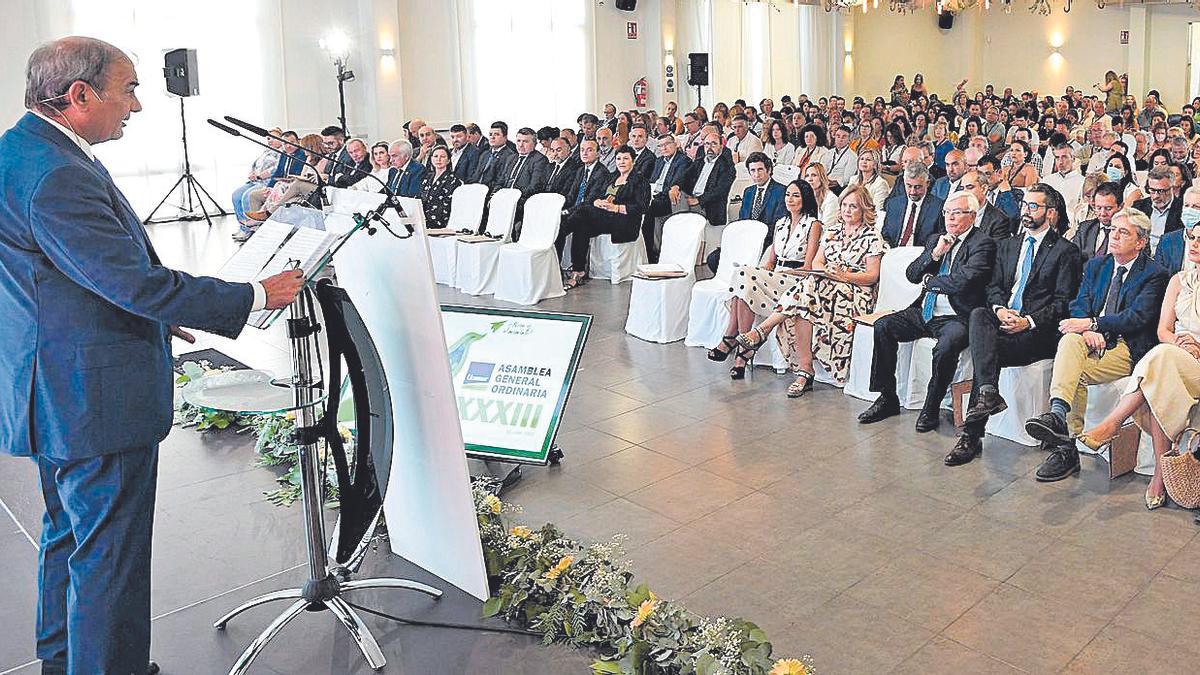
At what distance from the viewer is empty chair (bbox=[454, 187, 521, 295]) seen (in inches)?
349

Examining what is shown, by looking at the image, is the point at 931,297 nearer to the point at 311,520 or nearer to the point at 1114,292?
the point at 1114,292

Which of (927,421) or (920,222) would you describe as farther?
(920,222)

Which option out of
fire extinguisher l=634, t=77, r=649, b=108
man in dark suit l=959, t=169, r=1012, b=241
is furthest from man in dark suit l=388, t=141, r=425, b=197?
fire extinguisher l=634, t=77, r=649, b=108

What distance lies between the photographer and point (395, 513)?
365 centimetres

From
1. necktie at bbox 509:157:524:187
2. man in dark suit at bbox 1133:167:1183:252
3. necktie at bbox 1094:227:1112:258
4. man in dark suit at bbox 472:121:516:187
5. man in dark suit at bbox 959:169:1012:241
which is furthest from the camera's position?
man in dark suit at bbox 472:121:516:187

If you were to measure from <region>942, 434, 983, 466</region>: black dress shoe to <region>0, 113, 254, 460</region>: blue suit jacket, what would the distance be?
319cm

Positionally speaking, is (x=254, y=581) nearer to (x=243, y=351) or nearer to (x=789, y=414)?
(x=789, y=414)

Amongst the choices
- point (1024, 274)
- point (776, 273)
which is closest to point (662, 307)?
point (776, 273)

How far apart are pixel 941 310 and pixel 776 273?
111 cm

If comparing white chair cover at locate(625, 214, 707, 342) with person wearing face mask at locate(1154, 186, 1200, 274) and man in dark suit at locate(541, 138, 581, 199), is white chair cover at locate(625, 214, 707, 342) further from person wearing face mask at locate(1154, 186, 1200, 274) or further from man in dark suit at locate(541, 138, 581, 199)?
man in dark suit at locate(541, 138, 581, 199)

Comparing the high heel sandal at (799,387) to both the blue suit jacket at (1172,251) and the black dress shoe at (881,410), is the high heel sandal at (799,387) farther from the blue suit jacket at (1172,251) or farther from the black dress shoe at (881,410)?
the blue suit jacket at (1172,251)

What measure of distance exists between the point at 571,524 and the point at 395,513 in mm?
793

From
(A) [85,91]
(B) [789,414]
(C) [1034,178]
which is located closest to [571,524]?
(B) [789,414]

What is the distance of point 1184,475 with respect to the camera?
4.12 meters
